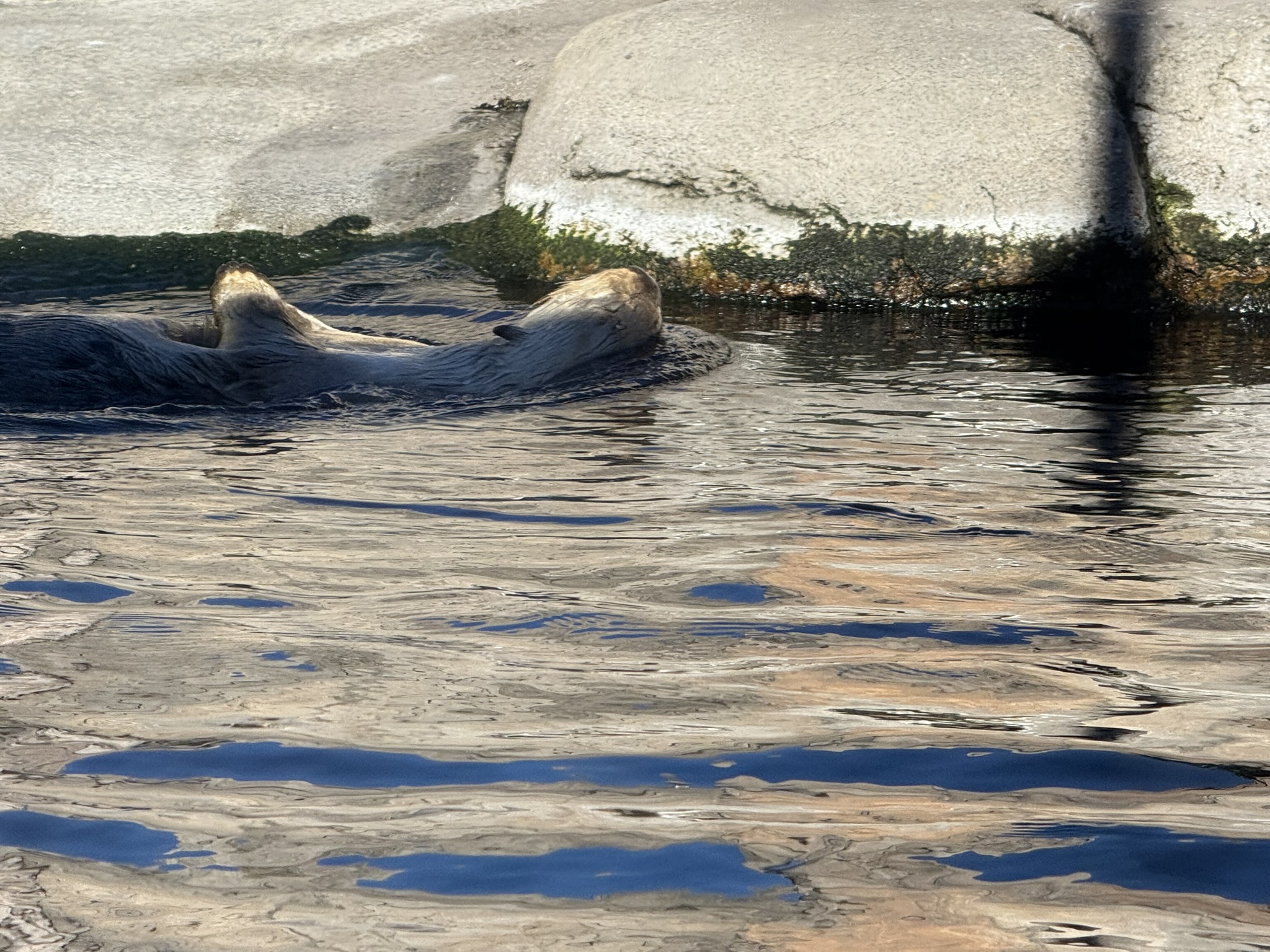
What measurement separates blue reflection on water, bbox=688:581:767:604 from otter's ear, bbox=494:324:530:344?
8.79ft

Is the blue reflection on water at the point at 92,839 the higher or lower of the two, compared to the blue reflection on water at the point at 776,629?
lower

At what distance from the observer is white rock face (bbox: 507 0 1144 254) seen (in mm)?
6453

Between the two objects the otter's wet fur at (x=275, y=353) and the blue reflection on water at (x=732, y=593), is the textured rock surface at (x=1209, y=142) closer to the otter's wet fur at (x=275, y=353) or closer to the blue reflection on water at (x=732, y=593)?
the otter's wet fur at (x=275, y=353)

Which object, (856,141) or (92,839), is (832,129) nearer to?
(856,141)

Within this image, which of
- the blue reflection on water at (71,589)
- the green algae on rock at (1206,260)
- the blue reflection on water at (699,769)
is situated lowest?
the blue reflection on water at (699,769)

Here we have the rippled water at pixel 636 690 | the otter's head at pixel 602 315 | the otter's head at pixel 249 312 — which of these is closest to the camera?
the rippled water at pixel 636 690

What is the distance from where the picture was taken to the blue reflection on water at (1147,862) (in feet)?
4.79

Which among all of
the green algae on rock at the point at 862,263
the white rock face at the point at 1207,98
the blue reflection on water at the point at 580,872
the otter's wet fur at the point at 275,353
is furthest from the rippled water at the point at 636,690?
the white rock face at the point at 1207,98

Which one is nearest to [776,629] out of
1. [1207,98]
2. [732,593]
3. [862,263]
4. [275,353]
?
[732,593]

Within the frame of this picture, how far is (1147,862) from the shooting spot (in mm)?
1512

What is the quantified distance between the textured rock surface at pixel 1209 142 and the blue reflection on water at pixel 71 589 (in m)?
5.04

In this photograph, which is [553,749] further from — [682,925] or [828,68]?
[828,68]

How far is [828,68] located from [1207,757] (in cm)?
542

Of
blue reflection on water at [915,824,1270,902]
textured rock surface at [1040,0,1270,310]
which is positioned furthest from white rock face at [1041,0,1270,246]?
blue reflection on water at [915,824,1270,902]
